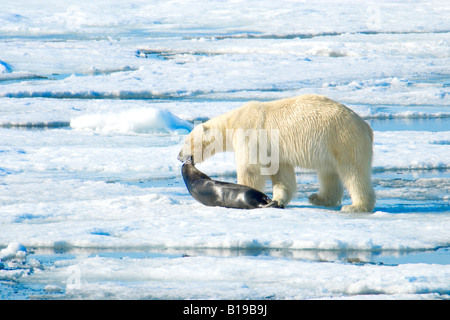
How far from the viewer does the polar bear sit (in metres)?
4.87

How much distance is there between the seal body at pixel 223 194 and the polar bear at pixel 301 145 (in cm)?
14

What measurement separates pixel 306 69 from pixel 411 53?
406cm

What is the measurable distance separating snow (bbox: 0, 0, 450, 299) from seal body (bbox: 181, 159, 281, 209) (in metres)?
0.12

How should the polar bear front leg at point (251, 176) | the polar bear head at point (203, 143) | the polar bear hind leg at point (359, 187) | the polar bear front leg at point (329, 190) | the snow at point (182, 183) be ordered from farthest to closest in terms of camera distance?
the polar bear head at point (203, 143)
the polar bear front leg at point (329, 190)
the polar bear front leg at point (251, 176)
the polar bear hind leg at point (359, 187)
the snow at point (182, 183)

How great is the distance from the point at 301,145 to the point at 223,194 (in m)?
0.69

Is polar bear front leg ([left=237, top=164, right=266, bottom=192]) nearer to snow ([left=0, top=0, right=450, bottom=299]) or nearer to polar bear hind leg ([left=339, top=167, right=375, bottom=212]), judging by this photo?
snow ([left=0, top=0, right=450, bottom=299])

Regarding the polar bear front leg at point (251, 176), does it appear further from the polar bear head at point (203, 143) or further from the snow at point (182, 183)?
the polar bear head at point (203, 143)

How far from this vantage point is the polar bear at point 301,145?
4.87 meters

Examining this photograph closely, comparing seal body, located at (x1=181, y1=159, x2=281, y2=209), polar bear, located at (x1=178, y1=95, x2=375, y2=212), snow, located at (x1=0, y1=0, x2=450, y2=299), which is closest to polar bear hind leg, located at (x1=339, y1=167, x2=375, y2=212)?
polar bear, located at (x1=178, y1=95, x2=375, y2=212)

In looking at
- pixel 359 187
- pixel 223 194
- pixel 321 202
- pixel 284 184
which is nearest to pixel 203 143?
pixel 223 194

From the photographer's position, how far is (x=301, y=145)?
504cm

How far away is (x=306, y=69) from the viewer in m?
13.9

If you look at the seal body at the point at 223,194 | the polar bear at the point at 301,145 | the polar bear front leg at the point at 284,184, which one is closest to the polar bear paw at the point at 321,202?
the polar bear at the point at 301,145
